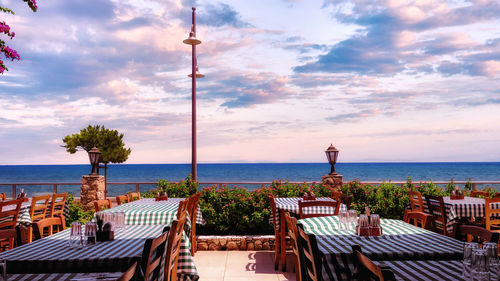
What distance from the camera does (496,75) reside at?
14938 mm

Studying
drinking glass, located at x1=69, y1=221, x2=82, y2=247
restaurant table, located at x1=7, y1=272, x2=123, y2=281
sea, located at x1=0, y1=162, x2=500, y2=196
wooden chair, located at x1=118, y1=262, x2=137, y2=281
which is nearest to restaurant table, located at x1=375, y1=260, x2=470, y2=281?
wooden chair, located at x1=118, y1=262, x2=137, y2=281

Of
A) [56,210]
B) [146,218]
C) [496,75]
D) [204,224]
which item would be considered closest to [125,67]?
[56,210]

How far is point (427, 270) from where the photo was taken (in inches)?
84.7

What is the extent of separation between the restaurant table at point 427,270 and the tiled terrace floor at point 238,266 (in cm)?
282

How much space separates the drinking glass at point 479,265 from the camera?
1.85 meters

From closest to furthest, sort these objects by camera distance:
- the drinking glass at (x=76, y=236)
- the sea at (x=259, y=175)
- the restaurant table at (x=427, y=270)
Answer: the restaurant table at (x=427, y=270) → the drinking glass at (x=76, y=236) → the sea at (x=259, y=175)

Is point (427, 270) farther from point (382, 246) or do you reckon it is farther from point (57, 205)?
point (57, 205)

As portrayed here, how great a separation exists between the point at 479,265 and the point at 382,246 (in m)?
0.84

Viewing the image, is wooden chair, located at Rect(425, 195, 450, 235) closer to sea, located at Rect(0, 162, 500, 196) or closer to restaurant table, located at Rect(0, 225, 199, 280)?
restaurant table, located at Rect(0, 225, 199, 280)

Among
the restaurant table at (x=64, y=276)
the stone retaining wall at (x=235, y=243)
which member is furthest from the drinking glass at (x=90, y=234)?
the stone retaining wall at (x=235, y=243)

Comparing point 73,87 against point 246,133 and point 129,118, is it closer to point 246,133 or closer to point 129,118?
point 129,118

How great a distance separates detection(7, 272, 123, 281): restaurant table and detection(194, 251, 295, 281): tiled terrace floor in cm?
291

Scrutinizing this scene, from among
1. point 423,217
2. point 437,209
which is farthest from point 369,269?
point 437,209

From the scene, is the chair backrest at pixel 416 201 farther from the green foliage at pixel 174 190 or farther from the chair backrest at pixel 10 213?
the chair backrest at pixel 10 213
